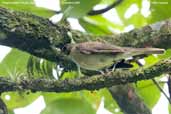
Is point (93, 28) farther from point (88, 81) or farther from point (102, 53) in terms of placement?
point (88, 81)

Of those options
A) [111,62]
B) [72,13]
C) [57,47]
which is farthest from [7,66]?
[111,62]

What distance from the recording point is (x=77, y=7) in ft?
5.28

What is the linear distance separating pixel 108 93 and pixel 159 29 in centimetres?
36

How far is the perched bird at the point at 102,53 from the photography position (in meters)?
1.48

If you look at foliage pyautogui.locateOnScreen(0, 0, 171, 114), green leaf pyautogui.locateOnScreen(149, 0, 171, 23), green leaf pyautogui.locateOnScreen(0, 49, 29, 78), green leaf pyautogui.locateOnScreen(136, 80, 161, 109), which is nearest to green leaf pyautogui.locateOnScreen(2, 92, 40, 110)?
foliage pyautogui.locateOnScreen(0, 0, 171, 114)

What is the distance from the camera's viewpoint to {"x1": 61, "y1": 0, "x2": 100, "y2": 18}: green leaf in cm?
160

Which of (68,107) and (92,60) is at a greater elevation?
(92,60)

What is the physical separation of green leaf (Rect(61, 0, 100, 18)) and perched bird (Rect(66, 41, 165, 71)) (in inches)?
4.6

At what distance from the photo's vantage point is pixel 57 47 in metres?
1.67

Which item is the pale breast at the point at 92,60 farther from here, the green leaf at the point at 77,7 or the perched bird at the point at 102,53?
the green leaf at the point at 77,7

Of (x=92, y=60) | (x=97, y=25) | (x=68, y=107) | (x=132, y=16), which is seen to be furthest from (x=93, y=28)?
(x=68, y=107)

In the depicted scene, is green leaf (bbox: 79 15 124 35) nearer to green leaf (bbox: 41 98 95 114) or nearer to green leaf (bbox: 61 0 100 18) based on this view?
green leaf (bbox: 61 0 100 18)

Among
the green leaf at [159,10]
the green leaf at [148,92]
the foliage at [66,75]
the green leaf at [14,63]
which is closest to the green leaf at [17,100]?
the foliage at [66,75]

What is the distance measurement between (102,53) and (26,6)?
1.25 feet
